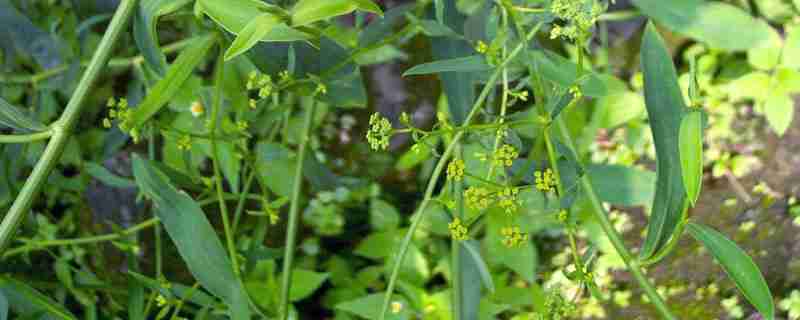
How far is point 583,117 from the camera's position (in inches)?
49.2

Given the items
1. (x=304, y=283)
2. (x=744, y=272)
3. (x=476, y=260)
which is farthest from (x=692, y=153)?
(x=304, y=283)

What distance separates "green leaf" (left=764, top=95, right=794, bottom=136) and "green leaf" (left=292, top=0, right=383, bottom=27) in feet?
2.92

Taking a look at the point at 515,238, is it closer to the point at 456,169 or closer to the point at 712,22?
the point at 456,169

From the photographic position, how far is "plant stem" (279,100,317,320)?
2.81ft

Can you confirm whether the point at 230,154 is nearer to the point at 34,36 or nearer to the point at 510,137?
the point at 34,36

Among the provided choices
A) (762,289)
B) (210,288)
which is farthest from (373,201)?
(762,289)

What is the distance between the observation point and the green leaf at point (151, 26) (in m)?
0.69

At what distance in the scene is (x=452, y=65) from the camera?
2.43 feet

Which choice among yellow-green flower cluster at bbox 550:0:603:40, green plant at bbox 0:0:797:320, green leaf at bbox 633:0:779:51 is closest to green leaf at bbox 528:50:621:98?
green plant at bbox 0:0:797:320

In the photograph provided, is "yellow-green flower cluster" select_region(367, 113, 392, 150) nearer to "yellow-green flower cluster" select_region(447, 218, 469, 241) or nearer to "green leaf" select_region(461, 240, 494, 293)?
"yellow-green flower cluster" select_region(447, 218, 469, 241)

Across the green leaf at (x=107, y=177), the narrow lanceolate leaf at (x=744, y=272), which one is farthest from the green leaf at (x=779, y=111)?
the green leaf at (x=107, y=177)

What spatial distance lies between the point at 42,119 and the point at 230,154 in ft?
1.17

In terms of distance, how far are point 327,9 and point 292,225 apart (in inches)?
14.6

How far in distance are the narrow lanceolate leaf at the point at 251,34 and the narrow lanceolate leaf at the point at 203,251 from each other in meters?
0.23
